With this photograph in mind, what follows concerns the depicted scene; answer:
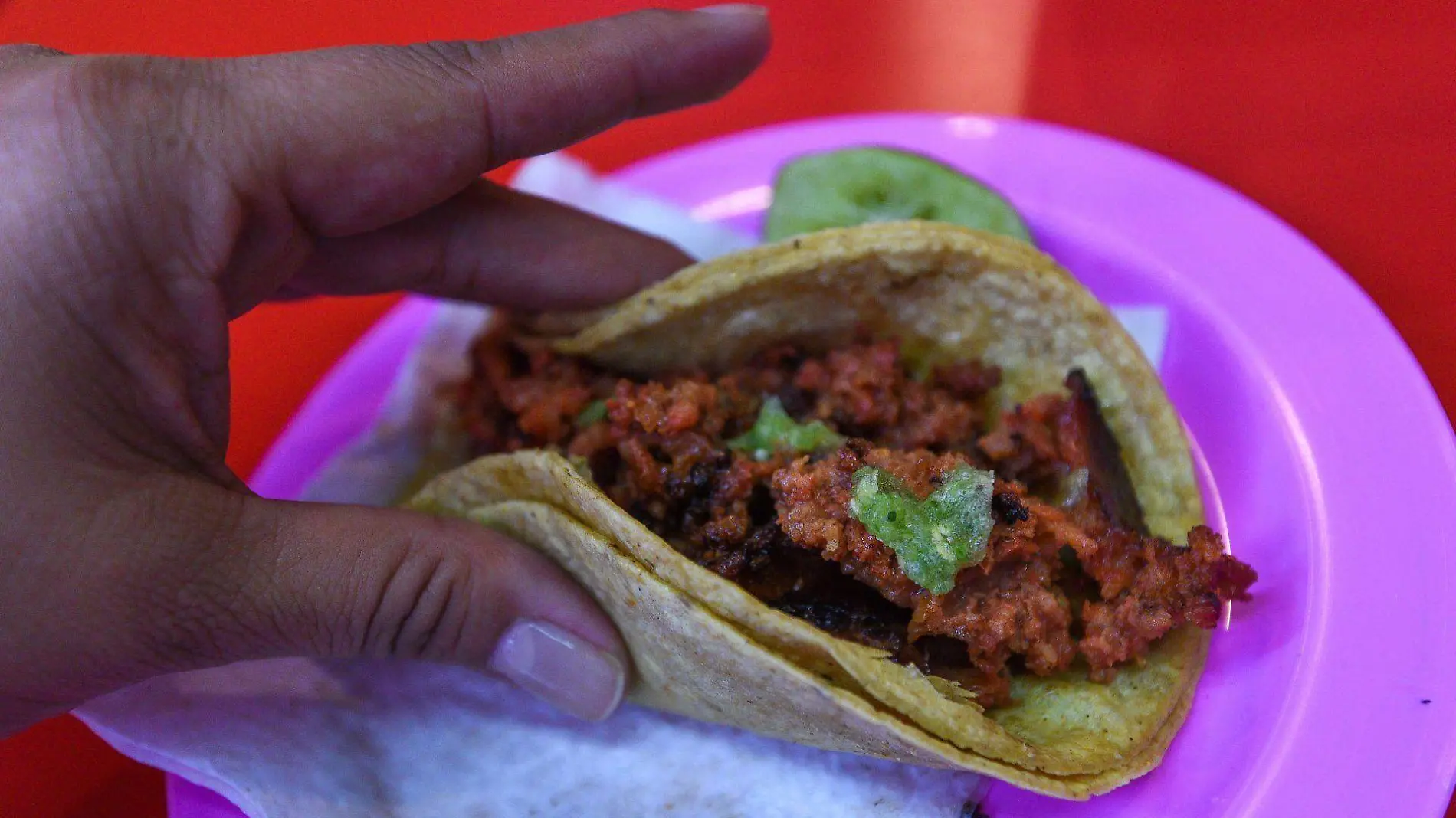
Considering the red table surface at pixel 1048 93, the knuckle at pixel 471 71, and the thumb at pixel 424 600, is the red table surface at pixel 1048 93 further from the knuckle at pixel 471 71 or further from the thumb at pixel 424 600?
the knuckle at pixel 471 71

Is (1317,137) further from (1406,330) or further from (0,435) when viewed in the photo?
(0,435)

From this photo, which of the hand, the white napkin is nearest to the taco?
the white napkin

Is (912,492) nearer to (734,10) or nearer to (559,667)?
(559,667)

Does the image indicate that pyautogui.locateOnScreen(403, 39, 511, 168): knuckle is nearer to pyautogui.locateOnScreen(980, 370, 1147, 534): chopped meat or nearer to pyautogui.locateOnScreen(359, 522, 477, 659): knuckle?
pyautogui.locateOnScreen(359, 522, 477, 659): knuckle

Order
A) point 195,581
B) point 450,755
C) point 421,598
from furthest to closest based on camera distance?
point 450,755, point 421,598, point 195,581

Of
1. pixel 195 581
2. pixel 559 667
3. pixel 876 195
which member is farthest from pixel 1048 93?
pixel 195 581

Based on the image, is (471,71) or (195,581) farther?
(471,71)

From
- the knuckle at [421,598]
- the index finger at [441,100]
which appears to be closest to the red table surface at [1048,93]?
the knuckle at [421,598]

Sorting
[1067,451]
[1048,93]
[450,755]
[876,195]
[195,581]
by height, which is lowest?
[450,755]
